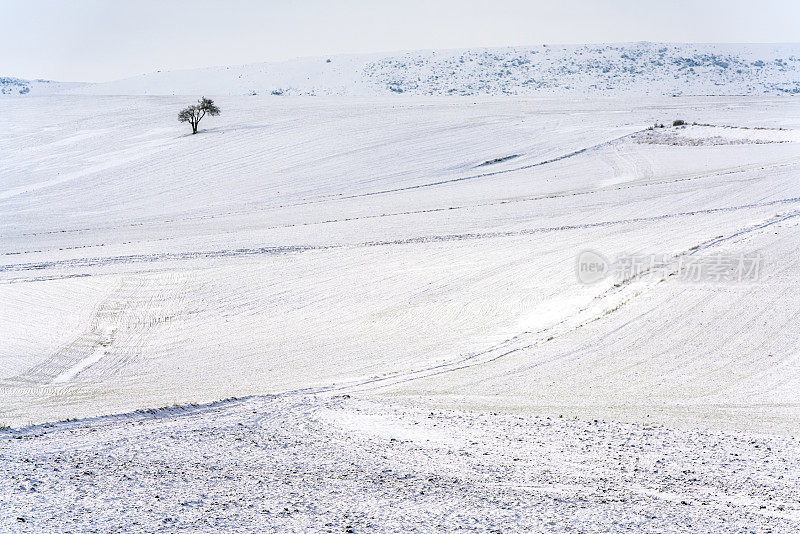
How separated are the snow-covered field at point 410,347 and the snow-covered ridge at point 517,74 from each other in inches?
1603

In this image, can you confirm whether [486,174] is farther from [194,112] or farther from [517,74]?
[517,74]

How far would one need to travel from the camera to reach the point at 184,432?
10492mm

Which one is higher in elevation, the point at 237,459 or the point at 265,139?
the point at 265,139

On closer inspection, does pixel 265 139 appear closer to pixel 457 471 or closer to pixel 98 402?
pixel 98 402

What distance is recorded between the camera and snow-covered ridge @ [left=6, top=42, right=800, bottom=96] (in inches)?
3098

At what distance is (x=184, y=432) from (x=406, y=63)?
8886cm

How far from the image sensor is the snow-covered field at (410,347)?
26.8 feet

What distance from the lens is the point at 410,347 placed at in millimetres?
15367

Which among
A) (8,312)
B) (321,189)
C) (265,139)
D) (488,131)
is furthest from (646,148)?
(8,312)

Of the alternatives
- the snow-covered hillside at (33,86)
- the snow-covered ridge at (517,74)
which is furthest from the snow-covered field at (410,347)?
the snow-covered hillside at (33,86)

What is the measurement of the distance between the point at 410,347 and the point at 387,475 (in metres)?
6.68

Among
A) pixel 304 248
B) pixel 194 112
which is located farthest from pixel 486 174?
pixel 194 112

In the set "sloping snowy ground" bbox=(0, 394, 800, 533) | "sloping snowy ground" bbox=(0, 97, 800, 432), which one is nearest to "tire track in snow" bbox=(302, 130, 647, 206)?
"sloping snowy ground" bbox=(0, 97, 800, 432)

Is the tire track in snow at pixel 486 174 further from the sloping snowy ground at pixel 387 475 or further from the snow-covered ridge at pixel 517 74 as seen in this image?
the snow-covered ridge at pixel 517 74
